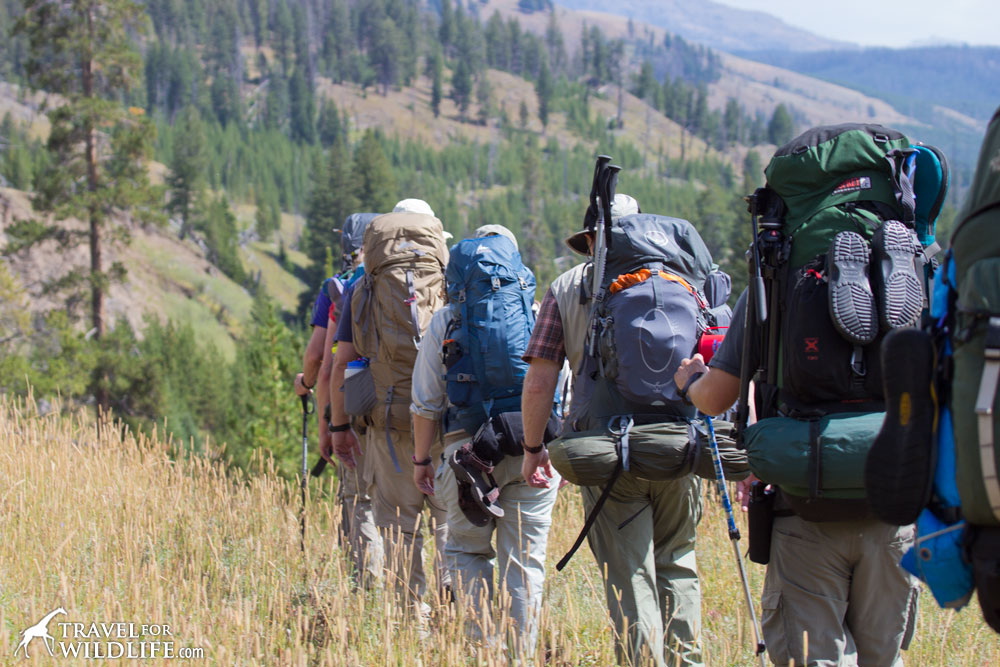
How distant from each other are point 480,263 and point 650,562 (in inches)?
54.4

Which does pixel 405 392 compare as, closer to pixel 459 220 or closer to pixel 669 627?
pixel 669 627

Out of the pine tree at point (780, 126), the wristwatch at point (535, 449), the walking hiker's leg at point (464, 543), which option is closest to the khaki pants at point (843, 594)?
the wristwatch at point (535, 449)

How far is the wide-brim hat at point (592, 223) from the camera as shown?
3.41 m

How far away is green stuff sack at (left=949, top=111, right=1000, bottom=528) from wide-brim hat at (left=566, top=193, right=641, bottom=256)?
1732mm

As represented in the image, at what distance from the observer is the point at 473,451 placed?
Result: 369 cm

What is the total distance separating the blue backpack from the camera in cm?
374

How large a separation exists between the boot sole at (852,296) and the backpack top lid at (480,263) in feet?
5.43

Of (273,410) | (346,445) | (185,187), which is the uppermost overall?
(346,445)

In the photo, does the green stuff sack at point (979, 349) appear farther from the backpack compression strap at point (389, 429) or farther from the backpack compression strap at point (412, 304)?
the backpack compression strap at point (389, 429)

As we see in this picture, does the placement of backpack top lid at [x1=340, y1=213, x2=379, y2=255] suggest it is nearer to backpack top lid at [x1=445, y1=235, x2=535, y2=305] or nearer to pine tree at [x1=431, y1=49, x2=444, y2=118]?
backpack top lid at [x1=445, y1=235, x2=535, y2=305]

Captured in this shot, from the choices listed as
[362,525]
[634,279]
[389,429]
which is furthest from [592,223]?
[362,525]

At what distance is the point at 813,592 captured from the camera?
2.60 meters

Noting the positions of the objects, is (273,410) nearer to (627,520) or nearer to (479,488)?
(479,488)

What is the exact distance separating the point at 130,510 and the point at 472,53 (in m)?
154
